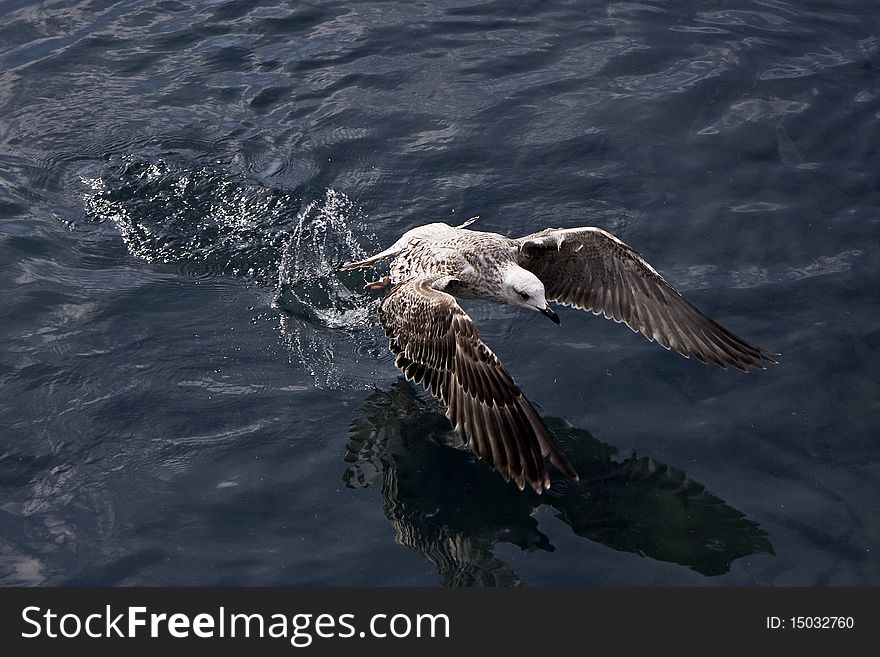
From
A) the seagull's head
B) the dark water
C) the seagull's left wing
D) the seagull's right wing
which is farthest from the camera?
the seagull's left wing

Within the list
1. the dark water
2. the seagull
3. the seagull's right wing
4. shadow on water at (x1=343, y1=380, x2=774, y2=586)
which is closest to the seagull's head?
the seagull

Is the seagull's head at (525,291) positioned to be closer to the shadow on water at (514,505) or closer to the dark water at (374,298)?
the dark water at (374,298)

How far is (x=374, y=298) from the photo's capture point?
8.84m

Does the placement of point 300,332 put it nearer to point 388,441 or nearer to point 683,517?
point 388,441

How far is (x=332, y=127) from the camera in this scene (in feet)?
35.3

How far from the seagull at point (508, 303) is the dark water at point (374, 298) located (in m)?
0.33

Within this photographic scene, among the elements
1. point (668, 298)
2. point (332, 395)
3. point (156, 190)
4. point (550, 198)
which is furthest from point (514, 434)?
point (156, 190)

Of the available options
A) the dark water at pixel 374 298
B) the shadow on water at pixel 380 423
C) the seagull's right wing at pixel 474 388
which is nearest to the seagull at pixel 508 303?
the seagull's right wing at pixel 474 388

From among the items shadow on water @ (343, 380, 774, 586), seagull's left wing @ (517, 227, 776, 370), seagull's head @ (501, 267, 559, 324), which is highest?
seagull's head @ (501, 267, 559, 324)

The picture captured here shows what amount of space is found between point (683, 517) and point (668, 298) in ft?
6.51

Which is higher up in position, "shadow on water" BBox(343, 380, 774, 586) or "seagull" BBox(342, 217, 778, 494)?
"seagull" BBox(342, 217, 778, 494)

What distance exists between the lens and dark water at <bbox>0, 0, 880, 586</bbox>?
670 cm

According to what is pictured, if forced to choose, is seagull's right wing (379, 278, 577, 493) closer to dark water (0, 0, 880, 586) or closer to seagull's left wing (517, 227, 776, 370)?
dark water (0, 0, 880, 586)

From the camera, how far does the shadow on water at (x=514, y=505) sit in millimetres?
6605
